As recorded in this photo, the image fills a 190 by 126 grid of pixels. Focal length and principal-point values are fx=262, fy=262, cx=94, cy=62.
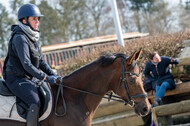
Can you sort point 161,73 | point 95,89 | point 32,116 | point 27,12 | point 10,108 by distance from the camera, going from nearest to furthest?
point 32,116 < point 10,108 < point 27,12 < point 95,89 < point 161,73

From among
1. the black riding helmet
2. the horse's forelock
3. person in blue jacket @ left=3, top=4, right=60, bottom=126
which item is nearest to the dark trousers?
person in blue jacket @ left=3, top=4, right=60, bottom=126

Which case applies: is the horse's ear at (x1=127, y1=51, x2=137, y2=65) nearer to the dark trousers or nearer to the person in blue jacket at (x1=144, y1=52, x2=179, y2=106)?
the dark trousers

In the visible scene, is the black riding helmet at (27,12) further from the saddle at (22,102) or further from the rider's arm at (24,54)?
the saddle at (22,102)

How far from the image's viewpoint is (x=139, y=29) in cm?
3338

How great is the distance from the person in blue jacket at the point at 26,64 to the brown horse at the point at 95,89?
304mm

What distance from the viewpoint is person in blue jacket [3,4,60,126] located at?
360 centimetres

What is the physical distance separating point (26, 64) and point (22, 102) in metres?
0.55

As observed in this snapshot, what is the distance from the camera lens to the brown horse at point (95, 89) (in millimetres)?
3752

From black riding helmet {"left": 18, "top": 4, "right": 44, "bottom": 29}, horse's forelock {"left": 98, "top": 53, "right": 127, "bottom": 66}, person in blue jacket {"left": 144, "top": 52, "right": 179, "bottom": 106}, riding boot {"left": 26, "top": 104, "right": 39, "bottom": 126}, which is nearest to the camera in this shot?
riding boot {"left": 26, "top": 104, "right": 39, "bottom": 126}

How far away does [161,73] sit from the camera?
7.04 m

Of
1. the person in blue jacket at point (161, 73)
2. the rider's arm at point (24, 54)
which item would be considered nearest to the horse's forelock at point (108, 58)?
the rider's arm at point (24, 54)

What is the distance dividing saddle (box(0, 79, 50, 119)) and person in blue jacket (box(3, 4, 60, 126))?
8 centimetres

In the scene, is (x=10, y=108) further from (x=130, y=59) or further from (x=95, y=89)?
(x=130, y=59)

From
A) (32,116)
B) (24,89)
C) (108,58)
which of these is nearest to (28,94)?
(24,89)
